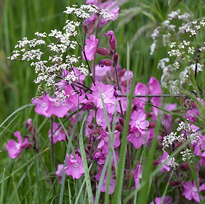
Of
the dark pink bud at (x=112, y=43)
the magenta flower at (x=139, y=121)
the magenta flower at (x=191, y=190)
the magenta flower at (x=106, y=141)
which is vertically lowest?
the magenta flower at (x=191, y=190)

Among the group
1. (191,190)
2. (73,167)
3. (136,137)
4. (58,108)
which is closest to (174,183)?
(191,190)

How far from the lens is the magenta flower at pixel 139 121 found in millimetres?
1040

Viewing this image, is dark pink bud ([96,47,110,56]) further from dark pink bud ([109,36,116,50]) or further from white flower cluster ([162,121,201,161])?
white flower cluster ([162,121,201,161])

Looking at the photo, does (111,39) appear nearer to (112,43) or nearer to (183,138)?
(112,43)

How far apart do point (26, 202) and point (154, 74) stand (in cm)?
97

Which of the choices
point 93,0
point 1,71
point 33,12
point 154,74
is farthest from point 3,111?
point 93,0

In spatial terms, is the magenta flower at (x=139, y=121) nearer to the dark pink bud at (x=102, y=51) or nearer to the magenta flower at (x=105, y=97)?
the magenta flower at (x=105, y=97)

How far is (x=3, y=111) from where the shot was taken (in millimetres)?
2119

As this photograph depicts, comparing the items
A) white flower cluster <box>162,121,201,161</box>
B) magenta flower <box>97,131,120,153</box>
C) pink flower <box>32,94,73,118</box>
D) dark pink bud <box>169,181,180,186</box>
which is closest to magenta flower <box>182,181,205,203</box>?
dark pink bud <box>169,181,180,186</box>

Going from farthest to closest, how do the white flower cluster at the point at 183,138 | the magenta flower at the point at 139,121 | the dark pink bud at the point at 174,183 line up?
1. the dark pink bud at the point at 174,183
2. the magenta flower at the point at 139,121
3. the white flower cluster at the point at 183,138

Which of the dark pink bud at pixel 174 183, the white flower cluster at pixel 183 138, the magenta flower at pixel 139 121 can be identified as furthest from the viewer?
the dark pink bud at pixel 174 183

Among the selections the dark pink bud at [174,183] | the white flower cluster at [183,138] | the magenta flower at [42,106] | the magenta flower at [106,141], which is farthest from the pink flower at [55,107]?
the dark pink bud at [174,183]

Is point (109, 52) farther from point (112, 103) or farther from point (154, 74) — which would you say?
point (154, 74)

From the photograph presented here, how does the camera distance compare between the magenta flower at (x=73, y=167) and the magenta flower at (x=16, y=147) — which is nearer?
the magenta flower at (x=73, y=167)
